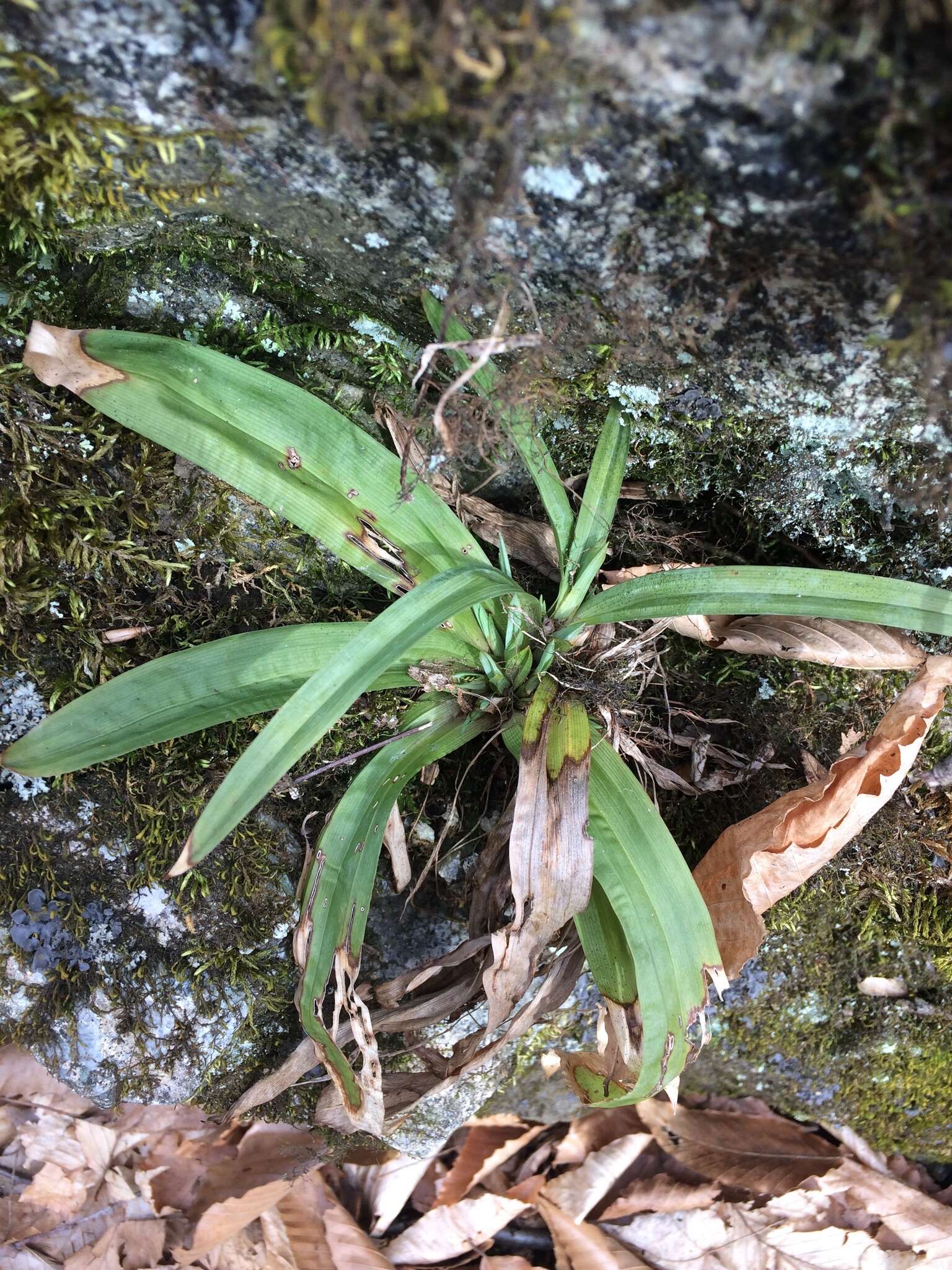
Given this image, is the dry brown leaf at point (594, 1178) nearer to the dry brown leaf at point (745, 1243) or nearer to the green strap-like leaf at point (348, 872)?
the dry brown leaf at point (745, 1243)

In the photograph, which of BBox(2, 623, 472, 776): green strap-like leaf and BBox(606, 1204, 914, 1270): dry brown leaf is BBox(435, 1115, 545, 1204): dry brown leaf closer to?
BBox(606, 1204, 914, 1270): dry brown leaf

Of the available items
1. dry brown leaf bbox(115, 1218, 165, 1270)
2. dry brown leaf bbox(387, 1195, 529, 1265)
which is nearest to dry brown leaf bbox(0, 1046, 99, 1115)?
dry brown leaf bbox(115, 1218, 165, 1270)

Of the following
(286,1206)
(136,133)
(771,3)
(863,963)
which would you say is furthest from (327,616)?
(286,1206)

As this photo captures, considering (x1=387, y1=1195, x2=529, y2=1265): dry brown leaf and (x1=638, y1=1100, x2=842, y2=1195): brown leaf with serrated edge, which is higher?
(x1=638, y1=1100, x2=842, y2=1195): brown leaf with serrated edge

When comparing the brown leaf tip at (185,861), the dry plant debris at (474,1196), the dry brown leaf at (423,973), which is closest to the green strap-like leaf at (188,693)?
the brown leaf tip at (185,861)

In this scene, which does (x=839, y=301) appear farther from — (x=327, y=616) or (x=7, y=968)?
(x=7, y=968)

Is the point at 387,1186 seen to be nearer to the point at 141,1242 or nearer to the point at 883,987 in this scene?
the point at 141,1242
